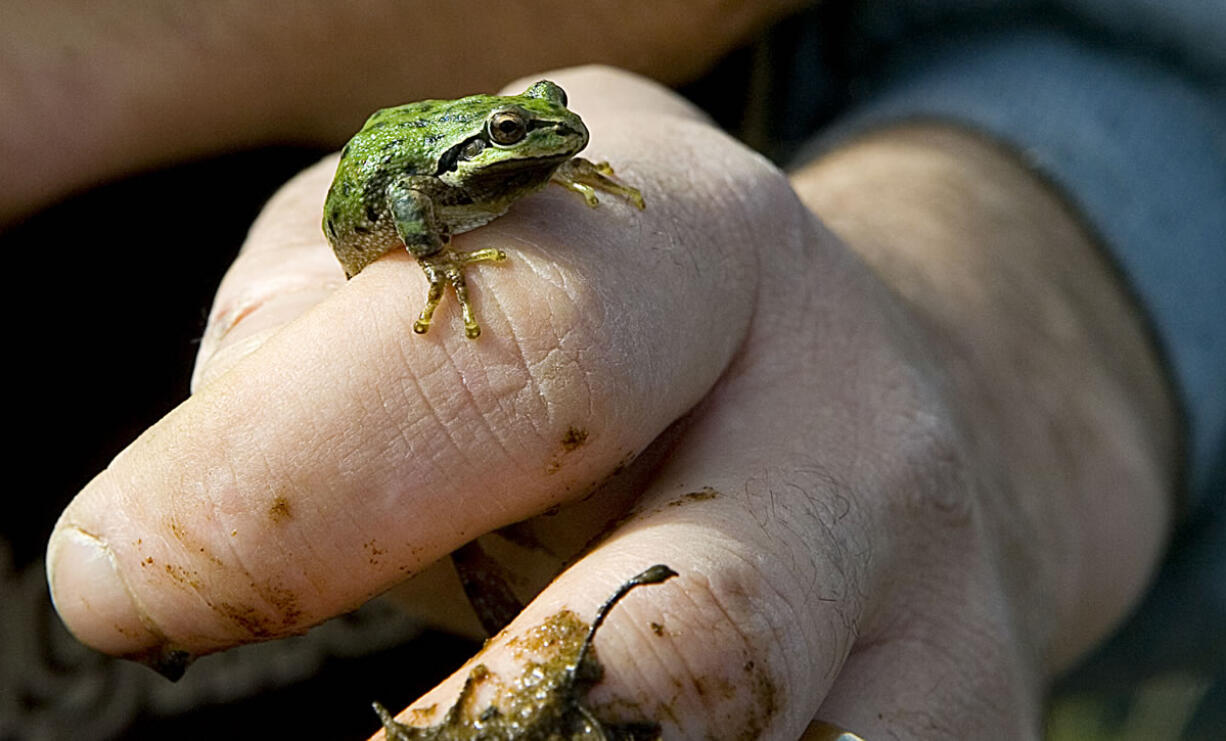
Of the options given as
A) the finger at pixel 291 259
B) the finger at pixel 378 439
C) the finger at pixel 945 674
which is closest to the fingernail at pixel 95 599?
the finger at pixel 378 439

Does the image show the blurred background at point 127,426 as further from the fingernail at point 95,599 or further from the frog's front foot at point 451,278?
the frog's front foot at point 451,278

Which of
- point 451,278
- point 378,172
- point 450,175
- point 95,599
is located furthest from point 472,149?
point 95,599

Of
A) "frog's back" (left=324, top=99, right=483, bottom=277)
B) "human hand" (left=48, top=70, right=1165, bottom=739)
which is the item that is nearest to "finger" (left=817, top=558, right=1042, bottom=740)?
"human hand" (left=48, top=70, right=1165, bottom=739)

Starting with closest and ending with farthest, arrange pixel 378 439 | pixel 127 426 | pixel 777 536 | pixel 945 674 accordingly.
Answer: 1. pixel 378 439
2. pixel 777 536
3. pixel 945 674
4. pixel 127 426

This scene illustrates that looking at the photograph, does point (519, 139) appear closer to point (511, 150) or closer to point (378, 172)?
point (511, 150)

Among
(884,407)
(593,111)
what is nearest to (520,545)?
(884,407)

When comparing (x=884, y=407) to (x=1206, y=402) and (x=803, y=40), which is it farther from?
(x=803, y=40)
